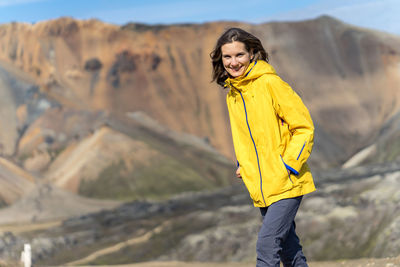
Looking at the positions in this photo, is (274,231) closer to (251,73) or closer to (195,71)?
(251,73)

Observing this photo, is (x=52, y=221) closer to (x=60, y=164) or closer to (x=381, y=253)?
Answer: (x=60, y=164)

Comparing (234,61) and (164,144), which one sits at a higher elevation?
(234,61)

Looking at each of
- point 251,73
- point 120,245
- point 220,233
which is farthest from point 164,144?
point 251,73

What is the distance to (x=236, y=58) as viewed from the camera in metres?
4.20

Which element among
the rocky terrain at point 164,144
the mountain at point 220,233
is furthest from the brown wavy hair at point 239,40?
the rocky terrain at point 164,144

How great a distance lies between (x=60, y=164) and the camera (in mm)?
48812

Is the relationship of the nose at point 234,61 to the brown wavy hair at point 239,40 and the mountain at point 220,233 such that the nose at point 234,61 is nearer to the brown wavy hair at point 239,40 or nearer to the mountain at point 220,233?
the brown wavy hair at point 239,40

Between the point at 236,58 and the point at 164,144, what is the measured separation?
48469 mm

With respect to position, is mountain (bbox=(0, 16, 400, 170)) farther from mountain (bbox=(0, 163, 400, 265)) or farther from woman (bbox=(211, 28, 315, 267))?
woman (bbox=(211, 28, 315, 267))

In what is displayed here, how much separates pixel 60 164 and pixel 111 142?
4.74 meters

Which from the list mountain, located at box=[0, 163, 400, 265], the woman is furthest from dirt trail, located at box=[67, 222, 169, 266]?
the woman

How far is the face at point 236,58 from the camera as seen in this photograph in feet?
13.8

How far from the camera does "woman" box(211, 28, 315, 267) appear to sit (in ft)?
12.8

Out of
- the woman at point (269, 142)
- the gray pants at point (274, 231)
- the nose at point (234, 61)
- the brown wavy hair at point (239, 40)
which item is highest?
the brown wavy hair at point (239, 40)
